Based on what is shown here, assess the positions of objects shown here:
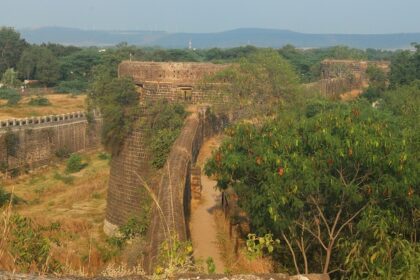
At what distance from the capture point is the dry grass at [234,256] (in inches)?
348

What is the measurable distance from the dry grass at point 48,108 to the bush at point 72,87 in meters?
3.61

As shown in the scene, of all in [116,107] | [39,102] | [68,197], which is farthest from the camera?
[39,102]

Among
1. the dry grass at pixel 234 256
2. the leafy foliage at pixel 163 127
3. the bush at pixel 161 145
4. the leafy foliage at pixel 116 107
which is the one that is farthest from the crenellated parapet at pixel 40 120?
the dry grass at pixel 234 256

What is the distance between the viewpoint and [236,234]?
11164 millimetres

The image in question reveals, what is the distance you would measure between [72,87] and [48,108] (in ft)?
46.5

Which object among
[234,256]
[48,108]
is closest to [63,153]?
[48,108]

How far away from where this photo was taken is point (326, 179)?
8.12m

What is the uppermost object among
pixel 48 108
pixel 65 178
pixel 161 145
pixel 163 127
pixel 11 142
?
pixel 163 127

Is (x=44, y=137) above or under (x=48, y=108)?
above

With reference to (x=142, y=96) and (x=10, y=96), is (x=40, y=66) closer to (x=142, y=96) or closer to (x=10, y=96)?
(x=10, y=96)

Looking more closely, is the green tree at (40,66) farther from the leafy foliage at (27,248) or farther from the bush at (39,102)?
the leafy foliage at (27,248)

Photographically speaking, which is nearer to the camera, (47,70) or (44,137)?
(44,137)

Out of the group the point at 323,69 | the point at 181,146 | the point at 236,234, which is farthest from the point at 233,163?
the point at 323,69

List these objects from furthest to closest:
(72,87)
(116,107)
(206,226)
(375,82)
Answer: (72,87) < (375,82) < (116,107) < (206,226)
